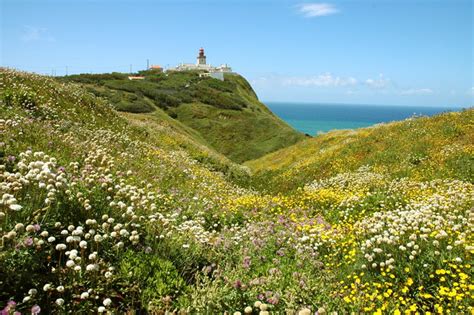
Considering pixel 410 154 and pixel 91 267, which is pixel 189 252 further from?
pixel 410 154

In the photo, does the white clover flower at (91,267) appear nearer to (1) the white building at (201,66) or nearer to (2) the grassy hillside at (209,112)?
(2) the grassy hillside at (209,112)

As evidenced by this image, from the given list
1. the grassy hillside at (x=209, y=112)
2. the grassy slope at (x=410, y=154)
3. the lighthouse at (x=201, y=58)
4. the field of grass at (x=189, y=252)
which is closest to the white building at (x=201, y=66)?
the lighthouse at (x=201, y=58)

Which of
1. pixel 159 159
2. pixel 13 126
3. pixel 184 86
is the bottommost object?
pixel 159 159

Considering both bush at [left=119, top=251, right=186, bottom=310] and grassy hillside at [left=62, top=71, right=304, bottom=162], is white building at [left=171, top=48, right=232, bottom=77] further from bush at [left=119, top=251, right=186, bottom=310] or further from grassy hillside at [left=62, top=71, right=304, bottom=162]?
bush at [left=119, top=251, right=186, bottom=310]

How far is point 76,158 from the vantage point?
8812mm

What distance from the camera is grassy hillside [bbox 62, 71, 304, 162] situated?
217ft

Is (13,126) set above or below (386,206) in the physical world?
above

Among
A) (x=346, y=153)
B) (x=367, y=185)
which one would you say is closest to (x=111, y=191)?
(x=367, y=185)

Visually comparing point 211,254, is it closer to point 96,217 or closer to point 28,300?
point 96,217

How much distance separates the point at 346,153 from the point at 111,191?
20141 mm

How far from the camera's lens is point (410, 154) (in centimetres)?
1891

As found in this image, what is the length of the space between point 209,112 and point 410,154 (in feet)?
216

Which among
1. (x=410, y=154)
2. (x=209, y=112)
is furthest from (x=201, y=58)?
(x=410, y=154)

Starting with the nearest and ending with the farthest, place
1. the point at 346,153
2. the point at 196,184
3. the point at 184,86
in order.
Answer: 1. the point at 196,184
2. the point at 346,153
3. the point at 184,86
